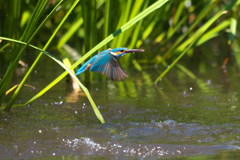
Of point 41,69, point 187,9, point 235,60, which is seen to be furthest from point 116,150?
point 187,9

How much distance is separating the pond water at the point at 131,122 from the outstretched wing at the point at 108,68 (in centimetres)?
33

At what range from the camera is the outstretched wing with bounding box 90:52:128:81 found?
207cm

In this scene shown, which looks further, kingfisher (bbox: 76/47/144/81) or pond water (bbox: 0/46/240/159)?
kingfisher (bbox: 76/47/144/81)

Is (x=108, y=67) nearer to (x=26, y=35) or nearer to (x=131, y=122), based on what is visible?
(x=131, y=122)

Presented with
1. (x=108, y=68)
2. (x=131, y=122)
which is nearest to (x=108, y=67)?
(x=108, y=68)

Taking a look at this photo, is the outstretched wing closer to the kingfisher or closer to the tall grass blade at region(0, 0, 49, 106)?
the kingfisher

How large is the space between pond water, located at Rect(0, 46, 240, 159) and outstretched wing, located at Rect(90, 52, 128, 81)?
1.08ft

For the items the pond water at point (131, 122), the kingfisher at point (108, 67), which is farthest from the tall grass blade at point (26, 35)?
the kingfisher at point (108, 67)

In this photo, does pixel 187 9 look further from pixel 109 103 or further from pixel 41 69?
pixel 109 103

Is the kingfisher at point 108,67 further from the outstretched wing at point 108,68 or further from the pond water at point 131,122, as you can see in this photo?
the pond water at point 131,122

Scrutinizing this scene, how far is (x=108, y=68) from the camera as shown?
209cm

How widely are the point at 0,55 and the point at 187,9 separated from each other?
139 inches

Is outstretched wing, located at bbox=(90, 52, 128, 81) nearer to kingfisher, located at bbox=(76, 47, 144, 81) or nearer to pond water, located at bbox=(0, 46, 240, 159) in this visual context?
kingfisher, located at bbox=(76, 47, 144, 81)

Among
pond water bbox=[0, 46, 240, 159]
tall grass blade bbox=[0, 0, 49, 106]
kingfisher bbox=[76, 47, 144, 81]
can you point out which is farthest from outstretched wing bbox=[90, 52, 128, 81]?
tall grass blade bbox=[0, 0, 49, 106]
